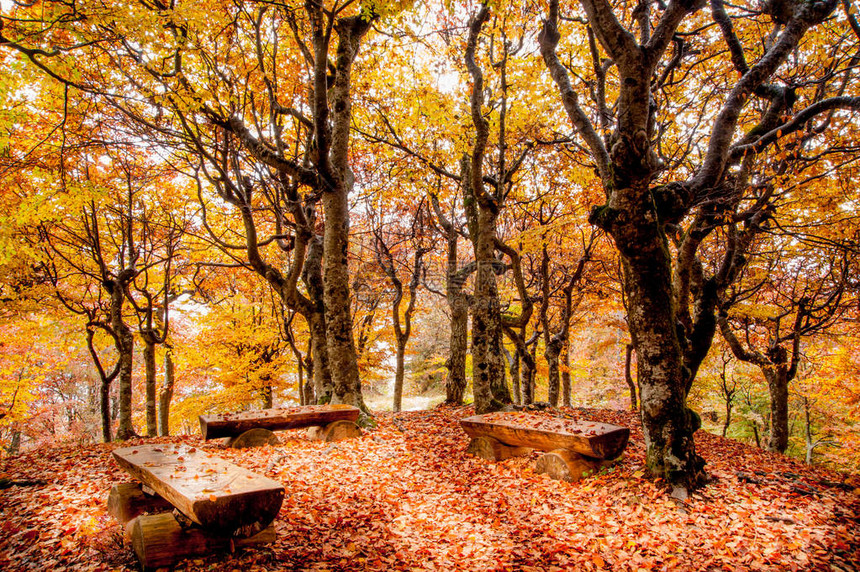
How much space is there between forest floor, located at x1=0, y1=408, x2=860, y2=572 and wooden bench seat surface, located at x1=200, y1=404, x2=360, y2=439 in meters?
0.34

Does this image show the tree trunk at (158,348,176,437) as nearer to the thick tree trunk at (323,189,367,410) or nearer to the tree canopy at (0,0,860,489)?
the tree canopy at (0,0,860,489)

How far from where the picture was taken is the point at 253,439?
635cm

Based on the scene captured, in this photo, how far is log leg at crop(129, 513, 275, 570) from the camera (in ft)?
9.37

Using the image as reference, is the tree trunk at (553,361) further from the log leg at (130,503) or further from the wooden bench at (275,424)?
the log leg at (130,503)

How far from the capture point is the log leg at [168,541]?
9.37ft

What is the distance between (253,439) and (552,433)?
4718mm

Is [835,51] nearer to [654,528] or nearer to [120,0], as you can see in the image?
[654,528]

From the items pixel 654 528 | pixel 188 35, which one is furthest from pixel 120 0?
pixel 654 528

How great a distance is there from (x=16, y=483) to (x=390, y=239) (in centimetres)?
1204

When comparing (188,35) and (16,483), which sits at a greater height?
(188,35)

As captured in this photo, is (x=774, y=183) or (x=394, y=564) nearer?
(x=394, y=564)

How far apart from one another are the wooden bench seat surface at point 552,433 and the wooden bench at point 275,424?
2.17 m

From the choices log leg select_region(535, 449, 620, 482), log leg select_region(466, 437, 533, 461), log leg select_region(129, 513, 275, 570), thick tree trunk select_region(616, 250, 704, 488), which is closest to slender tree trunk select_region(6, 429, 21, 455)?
log leg select_region(129, 513, 275, 570)

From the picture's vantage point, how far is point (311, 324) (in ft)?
27.9
